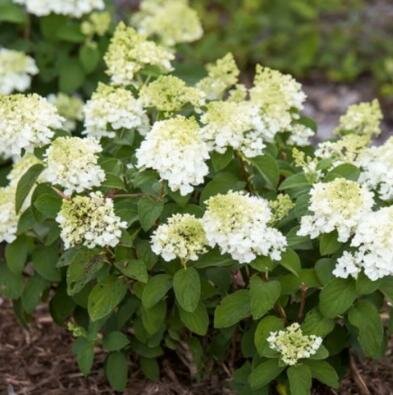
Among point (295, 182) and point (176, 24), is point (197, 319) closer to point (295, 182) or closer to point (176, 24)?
point (295, 182)

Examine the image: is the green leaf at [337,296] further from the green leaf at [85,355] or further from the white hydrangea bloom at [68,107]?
the white hydrangea bloom at [68,107]

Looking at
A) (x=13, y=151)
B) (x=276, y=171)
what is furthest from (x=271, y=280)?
(x=13, y=151)

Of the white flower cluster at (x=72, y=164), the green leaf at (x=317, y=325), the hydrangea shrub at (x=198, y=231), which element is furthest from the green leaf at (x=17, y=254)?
the green leaf at (x=317, y=325)

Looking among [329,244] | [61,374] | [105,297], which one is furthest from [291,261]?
[61,374]

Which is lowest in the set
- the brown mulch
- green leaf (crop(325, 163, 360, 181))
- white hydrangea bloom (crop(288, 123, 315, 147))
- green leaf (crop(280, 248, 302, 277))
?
the brown mulch

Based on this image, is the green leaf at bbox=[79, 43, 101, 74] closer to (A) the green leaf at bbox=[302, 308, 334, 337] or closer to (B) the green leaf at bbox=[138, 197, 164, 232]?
(B) the green leaf at bbox=[138, 197, 164, 232]

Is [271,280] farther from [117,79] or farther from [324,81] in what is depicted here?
[324,81]

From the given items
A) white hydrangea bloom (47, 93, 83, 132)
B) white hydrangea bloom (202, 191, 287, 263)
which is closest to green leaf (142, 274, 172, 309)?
white hydrangea bloom (202, 191, 287, 263)
